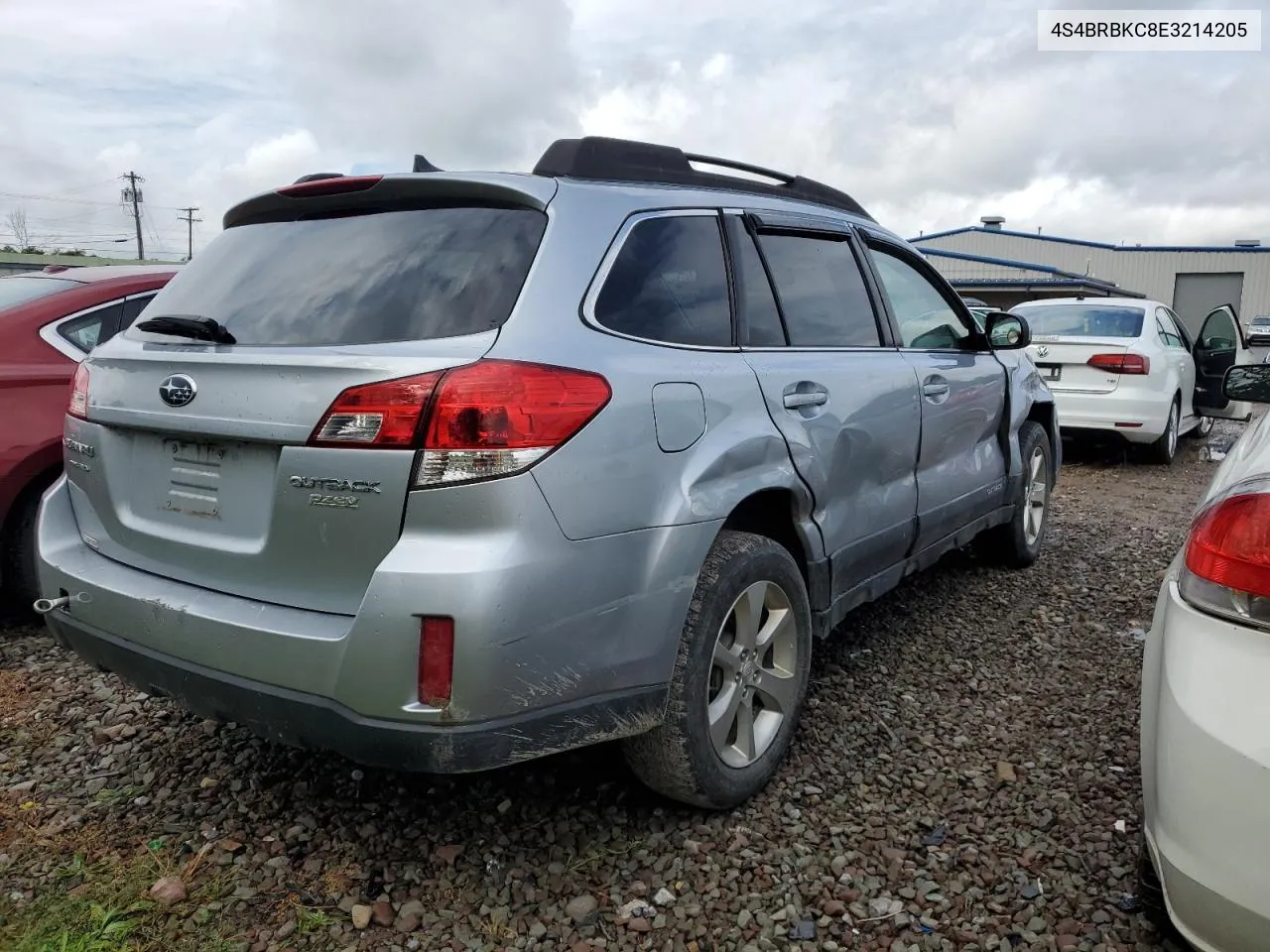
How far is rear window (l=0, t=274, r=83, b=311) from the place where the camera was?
13.8ft

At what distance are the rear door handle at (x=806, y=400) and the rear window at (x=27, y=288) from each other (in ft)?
11.3

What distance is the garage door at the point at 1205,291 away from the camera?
140ft

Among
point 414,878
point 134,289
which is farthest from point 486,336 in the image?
point 134,289

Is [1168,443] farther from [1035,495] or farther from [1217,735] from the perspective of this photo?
[1217,735]

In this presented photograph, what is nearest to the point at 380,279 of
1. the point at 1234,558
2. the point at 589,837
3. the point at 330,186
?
the point at 330,186

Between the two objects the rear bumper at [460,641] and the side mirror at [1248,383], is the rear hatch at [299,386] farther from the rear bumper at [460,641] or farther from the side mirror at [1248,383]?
the side mirror at [1248,383]

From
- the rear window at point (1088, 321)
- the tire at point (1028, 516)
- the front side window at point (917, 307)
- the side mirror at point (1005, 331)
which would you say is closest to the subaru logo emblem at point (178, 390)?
the front side window at point (917, 307)

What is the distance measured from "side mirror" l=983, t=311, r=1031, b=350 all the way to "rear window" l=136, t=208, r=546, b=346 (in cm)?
283

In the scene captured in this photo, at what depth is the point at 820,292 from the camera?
333cm

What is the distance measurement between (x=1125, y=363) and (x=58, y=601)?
8.33 meters

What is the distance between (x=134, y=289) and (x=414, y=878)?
3.34 meters

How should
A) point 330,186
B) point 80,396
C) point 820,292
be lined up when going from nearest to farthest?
point 330,186 < point 80,396 < point 820,292

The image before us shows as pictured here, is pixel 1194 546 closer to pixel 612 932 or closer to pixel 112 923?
pixel 612 932

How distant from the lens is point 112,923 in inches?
89.3
